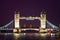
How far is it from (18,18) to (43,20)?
540 cm

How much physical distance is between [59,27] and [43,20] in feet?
19.4

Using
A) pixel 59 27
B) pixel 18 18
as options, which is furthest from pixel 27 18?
pixel 59 27

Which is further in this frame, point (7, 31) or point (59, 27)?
point (7, 31)

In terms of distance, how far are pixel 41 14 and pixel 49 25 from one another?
136 inches

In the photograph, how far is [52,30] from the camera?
83.3m

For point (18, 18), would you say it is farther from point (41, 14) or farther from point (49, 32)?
point (49, 32)

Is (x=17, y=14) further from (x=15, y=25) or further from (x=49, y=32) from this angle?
(x=49, y=32)

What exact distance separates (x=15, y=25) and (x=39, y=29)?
18.0ft

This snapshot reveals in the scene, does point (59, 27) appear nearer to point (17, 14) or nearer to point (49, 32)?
point (49, 32)

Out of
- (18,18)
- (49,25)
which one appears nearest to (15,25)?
(18,18)

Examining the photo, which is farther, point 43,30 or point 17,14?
point 17,14

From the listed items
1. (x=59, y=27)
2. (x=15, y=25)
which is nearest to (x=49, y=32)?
(x=59, y=27)

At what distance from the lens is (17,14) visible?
290ft

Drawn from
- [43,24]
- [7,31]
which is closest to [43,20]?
[43,24]
